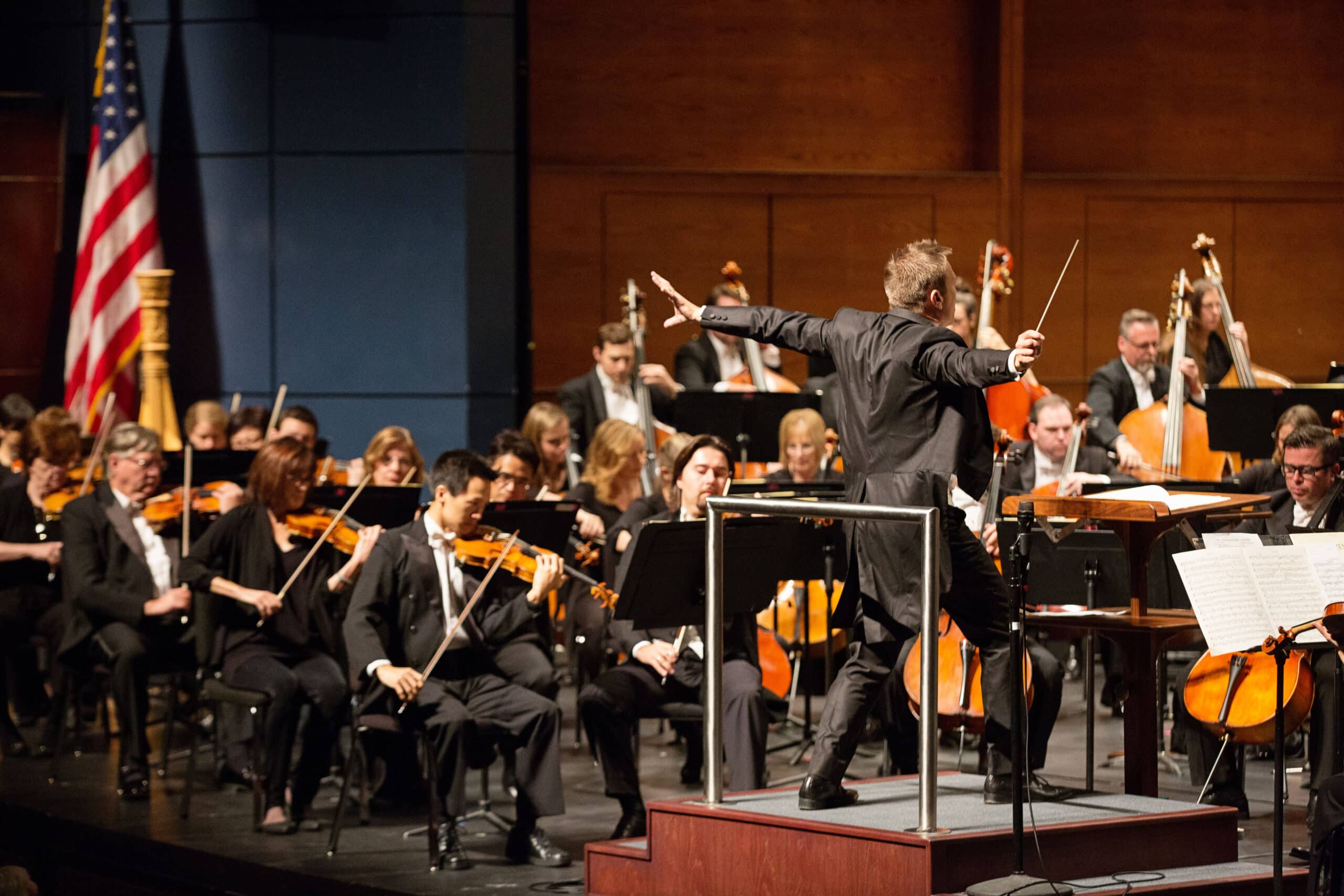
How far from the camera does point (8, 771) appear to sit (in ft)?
19.6

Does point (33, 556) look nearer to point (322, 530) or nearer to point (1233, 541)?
point (322, 530)

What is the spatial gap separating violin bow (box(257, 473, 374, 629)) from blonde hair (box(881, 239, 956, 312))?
2142mm

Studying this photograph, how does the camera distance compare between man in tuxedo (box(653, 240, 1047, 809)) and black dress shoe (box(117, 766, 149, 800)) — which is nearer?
man in tuxedo (box(653, 240, 1047, 809))

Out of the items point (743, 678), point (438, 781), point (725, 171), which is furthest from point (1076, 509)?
point (725, 171)

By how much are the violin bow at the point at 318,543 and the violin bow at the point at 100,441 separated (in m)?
1.05

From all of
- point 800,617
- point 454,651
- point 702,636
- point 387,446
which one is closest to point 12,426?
point 387,446

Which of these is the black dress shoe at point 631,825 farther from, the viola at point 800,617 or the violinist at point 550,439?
the violinist at point 550,439

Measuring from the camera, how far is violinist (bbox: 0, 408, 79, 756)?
6.20m

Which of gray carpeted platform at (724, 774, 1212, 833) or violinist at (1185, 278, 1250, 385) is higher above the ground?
violinist at (1185, 278, 1250, 385)

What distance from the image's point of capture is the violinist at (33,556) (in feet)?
20.3

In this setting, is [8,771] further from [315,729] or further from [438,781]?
[438,781]

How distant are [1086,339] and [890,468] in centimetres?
615

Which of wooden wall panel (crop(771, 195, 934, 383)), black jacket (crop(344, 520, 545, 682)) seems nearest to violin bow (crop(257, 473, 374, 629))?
black jacket (crop(344, 520, 545, 682))

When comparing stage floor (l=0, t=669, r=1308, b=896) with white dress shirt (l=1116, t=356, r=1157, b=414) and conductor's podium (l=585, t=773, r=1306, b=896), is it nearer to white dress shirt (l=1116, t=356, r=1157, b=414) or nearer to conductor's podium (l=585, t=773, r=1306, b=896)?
conductor's podium (l=585, t=773, r=1306, b=896)
